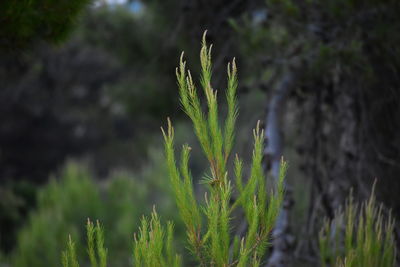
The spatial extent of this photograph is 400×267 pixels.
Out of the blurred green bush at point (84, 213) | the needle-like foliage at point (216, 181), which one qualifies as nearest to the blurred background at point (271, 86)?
the blurred green bush at point (84, 213)

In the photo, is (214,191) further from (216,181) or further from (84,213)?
(84,213)

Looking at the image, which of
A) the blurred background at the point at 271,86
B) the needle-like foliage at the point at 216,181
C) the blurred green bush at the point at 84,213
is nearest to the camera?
the needle-like foliage at the point at 216,181

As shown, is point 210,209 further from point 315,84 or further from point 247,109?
point 247,109

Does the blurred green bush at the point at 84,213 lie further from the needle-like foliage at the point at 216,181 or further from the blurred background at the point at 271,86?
the needle-like foliage at the point at 216,181

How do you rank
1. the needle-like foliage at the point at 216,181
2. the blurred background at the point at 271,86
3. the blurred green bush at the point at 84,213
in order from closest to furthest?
1. the needle-like foliage at the point at 216,181
2. the blurred background at the point at 271,86
3. the blurred green bush at the point at 84,213

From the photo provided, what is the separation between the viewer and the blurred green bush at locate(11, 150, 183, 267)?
8.34 meters

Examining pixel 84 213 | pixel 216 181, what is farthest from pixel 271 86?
pixel 84 213

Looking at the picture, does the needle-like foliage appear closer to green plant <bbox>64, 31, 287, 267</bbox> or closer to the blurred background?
green plant <bbox>64, 31, 287, 267</bbox>

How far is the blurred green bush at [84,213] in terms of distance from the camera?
27.3ft

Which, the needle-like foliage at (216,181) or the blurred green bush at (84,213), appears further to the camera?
the blurred green bush at (84,213)

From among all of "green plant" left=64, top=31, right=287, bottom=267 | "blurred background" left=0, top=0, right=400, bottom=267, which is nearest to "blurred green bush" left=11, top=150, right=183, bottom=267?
"blurred background" left=0, top=0, right=400, bottom=267

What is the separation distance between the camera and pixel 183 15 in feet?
14.2

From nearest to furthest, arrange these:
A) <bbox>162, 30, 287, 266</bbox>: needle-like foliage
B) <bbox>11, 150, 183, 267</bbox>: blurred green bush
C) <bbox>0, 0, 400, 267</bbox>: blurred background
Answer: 1. <bbox>162, 30, 287, 266</bbox>: needle-like foliage
2. <bbox>0, 0, 400, 267</bbox>: blurred background
3. <bbox>11, 150, 183, 267</bbox>: blurred green bush

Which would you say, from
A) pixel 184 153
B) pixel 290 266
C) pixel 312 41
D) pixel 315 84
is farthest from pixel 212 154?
pixel 315 84
